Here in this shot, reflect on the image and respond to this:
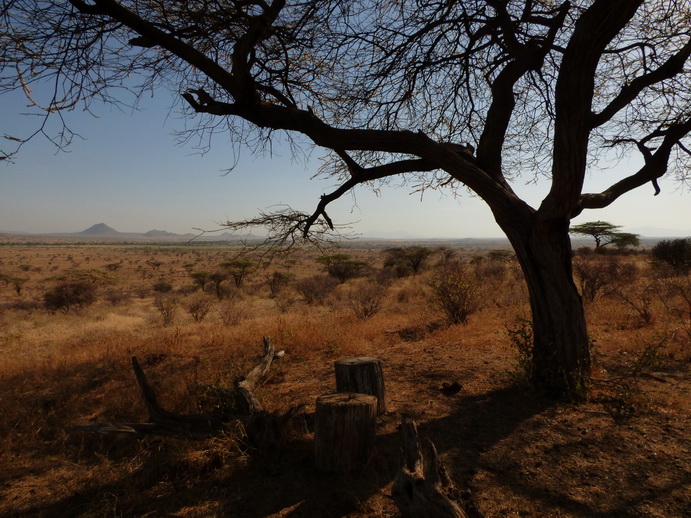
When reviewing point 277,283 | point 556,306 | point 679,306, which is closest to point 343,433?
point 556,306

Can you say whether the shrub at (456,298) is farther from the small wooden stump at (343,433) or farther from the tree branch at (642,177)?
the small wooden stump at (343,433)

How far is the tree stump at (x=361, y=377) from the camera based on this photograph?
13.0 ft

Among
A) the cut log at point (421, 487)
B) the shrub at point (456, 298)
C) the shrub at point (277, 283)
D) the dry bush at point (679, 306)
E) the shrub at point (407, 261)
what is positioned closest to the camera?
the cut log at point (421, 487)

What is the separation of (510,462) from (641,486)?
0.87 meters

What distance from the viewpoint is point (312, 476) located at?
121 inches

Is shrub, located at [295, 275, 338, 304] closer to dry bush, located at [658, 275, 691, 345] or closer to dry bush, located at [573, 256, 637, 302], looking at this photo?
dry bush, located at [573, 256, 637, 302]

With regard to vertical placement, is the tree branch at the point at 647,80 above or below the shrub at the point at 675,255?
above

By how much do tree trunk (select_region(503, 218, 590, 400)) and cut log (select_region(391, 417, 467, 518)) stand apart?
231cm

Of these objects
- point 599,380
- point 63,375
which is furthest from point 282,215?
point 63,375

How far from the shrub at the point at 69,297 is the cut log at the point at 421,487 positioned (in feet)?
65.5

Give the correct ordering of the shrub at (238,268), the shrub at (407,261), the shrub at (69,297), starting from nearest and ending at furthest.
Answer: the shrub at (69,297) → the shrub at (238,268) → the shrub at (407,261)

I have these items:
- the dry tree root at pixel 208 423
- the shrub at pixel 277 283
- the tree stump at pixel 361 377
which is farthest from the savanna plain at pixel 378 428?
the shrub at pixel 277 283

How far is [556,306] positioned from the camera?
3926 mm

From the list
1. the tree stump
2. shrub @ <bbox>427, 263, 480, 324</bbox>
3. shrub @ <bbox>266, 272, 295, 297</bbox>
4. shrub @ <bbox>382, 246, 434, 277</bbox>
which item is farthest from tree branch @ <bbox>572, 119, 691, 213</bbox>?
shrub @ <bbox>382, 246, 434, 277</bbox>
